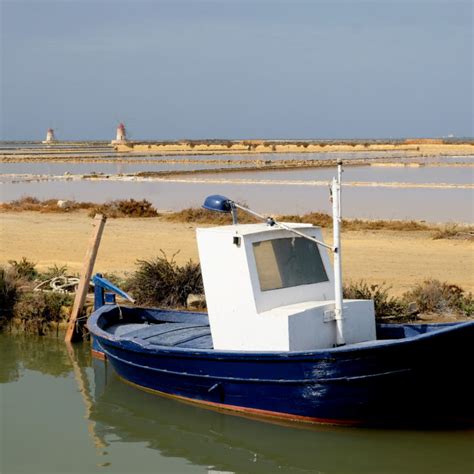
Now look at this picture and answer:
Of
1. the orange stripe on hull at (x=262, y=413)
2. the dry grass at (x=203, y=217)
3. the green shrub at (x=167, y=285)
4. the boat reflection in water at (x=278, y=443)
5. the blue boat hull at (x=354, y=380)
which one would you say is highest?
the dry grass at (x=203, y=217)

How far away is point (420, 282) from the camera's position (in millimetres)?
17266

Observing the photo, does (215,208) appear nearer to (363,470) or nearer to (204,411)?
(204,411)

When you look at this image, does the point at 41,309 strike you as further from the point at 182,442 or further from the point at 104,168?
the point at 104,168

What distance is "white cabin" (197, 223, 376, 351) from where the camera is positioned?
10.5 m

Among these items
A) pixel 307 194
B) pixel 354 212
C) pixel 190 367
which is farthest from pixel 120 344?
pixel 307 194

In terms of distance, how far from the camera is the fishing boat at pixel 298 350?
32.6ft

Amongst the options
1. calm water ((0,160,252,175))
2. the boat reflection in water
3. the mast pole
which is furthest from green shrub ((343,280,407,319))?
calm water ((0,160,252,175))

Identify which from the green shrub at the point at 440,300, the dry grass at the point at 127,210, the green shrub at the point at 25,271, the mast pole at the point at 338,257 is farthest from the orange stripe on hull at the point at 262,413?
the dry grass at the point at 127,210

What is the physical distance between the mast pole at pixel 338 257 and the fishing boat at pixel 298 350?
0.01m

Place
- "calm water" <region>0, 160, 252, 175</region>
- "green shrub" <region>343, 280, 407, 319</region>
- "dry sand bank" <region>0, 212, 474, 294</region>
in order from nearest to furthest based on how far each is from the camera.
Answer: "green shrub" <region>343, 280, 407, 319</region>
"dry sand bank" <region>0, 212, 474, 294</region>
"calm water" <region>0, 160, 252, 175</region>

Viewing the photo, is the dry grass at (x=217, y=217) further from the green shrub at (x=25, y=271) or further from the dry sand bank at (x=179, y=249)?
the green shrub at (x=25, y=271)

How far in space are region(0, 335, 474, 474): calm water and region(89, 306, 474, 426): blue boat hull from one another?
17cm

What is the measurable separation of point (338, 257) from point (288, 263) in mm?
918

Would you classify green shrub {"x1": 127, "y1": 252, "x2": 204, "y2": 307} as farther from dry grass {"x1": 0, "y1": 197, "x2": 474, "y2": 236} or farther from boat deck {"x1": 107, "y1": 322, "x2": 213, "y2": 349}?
dry grass {"x1": 0, "y1": 197, "x2": 474, "y2": 236}
